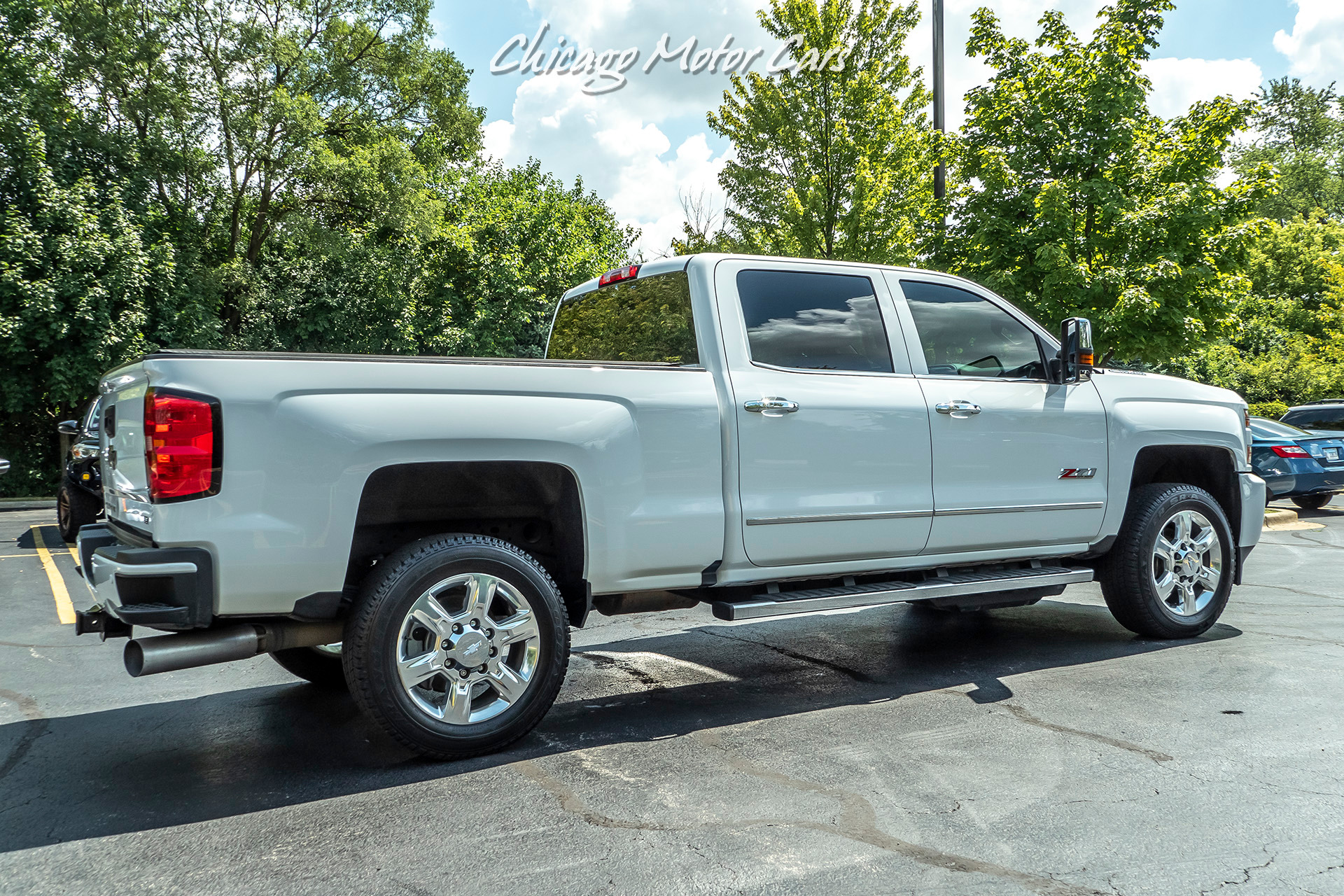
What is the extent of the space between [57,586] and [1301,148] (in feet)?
193

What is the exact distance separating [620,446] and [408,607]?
1.07 meters

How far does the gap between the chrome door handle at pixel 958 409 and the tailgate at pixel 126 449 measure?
3.57 metres

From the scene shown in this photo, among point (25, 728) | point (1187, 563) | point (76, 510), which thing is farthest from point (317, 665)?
point (76, 510)

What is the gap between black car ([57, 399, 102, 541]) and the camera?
364 inches

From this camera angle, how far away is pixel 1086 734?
4398 mm

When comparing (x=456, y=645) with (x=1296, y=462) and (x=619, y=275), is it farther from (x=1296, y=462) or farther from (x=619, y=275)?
(x=1296, y=462)

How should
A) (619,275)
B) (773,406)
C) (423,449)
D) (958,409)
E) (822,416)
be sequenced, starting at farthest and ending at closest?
1. (619,275)
2. (958,409)
3. (822,416)
4. (773,406)
5. (423,449)

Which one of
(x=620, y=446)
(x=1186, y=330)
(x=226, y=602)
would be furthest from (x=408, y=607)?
(x=1186, y=330)

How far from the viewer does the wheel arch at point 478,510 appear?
4.16 metres

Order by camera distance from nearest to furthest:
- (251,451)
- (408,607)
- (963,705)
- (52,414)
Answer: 1. (251,451)
2. (408,607)
3. (963,705)
4. (52,414)

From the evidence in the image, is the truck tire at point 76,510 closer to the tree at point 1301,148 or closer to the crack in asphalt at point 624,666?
the crack in asphalt at point 624,666

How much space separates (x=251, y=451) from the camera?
3713 millimetres

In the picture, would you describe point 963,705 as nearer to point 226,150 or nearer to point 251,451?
point 251,451

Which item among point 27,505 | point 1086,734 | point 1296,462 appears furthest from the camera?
point 27,505
